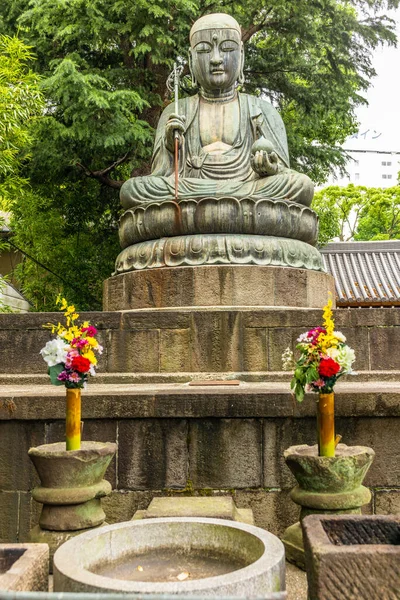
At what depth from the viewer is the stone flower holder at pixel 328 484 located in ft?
8.43

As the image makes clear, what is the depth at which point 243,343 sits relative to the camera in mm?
4953

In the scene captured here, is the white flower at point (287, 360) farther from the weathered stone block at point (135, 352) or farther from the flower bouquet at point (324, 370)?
the flower bouquet at point (324, 370)

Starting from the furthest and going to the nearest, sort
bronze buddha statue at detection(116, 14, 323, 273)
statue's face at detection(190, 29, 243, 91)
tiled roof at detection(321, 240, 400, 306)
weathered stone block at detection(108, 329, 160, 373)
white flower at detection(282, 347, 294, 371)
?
1. tiled roof at detection(321, 240, 400, 306)
2. statue's face at detection(190, 29, 243, 91)
3. bronze buddha statue at detection(116, 14, 323, 273)
4. weathered stone block at detection(108, 329, 160, 373)
5. white flower at detection(282, 347, 294, 371)

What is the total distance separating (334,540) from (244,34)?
11544 millimetres

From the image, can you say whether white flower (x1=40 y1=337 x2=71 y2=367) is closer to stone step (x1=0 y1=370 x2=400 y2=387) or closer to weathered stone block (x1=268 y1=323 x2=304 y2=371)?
stone step (x1=0 y1=370 x2=400 y2=387)

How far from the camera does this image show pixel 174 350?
4957 mm

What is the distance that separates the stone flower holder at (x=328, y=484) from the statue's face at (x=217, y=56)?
5.91 meters

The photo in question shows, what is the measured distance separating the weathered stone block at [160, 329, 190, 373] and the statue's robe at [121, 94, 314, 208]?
5.77 ft

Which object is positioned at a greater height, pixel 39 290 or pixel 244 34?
pixel 244 34

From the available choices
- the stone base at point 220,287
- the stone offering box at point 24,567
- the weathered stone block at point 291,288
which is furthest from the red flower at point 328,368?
the weathered stone block at point 291,288

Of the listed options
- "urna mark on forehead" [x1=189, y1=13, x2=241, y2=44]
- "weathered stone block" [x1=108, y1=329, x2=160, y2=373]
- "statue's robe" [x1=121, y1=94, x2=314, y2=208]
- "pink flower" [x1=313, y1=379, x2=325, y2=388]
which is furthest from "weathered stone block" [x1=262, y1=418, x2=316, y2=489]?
"urna mark on forehead" [x1=189, y1=13, x2=241, y2=44]

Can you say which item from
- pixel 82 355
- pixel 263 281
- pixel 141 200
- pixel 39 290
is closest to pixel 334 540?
pixel 82 355

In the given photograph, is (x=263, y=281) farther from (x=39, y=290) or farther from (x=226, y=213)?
(x=39, y=290)

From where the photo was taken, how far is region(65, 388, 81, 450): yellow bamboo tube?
2.72 m
